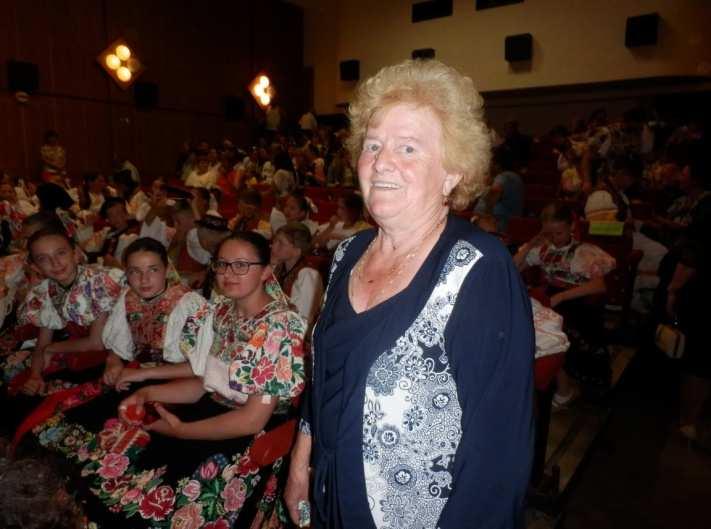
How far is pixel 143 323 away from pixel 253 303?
91cm

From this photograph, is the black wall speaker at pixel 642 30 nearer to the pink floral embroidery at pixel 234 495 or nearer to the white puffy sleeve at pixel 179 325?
the white puffy sleeve at pixel 179 325

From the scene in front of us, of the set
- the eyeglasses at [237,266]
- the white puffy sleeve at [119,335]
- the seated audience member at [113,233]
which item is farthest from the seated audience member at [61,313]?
the seated audience member at [113,233]

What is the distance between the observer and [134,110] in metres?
12.4

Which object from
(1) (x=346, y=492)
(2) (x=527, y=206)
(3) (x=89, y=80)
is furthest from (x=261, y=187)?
(1) (x=346, y=492)

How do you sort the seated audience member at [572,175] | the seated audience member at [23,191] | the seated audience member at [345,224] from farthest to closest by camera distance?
the seated audience member at [23,191] < the seated audience member at [572,175] < the seated audience member at [345,224]

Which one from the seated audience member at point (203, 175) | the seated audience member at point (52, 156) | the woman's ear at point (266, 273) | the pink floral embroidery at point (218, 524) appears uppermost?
the seated audience member at point (52, 156)

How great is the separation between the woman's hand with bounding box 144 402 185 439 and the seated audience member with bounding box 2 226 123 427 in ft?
3.07

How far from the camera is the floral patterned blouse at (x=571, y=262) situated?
11.4 ft

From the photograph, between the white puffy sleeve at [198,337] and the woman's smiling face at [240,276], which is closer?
the woman's smiling face at [240,276]

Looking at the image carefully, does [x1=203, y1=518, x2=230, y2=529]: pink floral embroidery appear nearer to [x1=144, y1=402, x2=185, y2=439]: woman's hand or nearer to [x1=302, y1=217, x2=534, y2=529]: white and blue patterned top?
[x1=144, y1=402, x2=185, y2=439]: woman's hand

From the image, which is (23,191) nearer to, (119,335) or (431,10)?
(119,335)

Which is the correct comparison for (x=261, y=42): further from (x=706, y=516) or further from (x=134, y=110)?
(x=706, y=516)

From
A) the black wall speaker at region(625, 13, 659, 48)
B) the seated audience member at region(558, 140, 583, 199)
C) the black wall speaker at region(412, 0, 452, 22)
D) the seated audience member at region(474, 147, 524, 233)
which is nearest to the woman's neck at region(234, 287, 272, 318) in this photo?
the seated audience member at region(474, 147, 524, 233)

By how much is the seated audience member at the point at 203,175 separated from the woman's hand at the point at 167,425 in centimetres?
932
